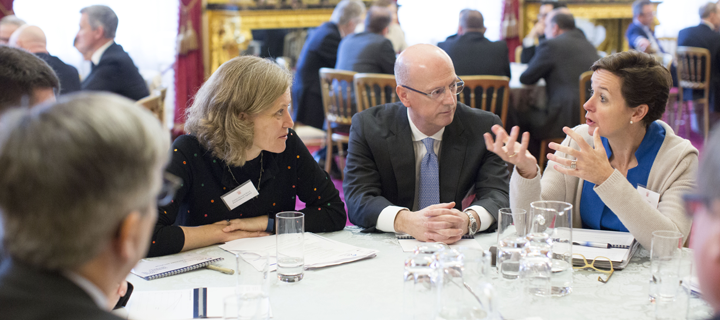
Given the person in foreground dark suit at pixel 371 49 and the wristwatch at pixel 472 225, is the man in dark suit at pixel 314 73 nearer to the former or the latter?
the person in foreground dark suit at pixel 371 49

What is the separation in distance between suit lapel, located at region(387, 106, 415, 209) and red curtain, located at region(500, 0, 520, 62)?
6.21 metres

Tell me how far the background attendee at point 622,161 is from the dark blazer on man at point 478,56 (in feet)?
8.25

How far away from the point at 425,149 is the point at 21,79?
1.45 metres

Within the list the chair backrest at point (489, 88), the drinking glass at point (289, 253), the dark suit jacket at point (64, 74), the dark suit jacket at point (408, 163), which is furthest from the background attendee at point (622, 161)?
the dark suit jacket at point (64, 74)

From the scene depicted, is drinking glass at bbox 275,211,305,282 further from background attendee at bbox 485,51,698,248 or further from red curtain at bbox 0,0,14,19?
red curtain at bbox 0,0,14,19

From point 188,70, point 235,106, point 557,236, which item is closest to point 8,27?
point 188,70

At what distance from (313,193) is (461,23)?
3086mm

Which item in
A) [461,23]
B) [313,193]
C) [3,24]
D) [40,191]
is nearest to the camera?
[40,191]

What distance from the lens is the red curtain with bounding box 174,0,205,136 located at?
21.0 ft

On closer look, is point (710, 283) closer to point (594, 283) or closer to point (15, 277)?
point (594, 283)

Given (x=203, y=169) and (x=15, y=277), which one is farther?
(x=203, y=169)

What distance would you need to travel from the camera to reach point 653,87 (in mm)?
1987

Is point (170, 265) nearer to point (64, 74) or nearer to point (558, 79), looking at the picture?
point (64, 74)

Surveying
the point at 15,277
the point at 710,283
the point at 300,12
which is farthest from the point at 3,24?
the point at 710,283
